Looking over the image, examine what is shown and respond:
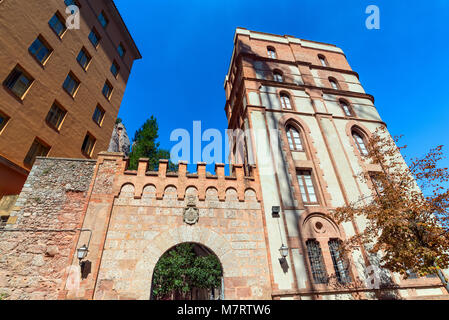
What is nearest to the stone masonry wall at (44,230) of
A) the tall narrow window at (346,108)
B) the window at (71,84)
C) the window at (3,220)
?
the window at (3,220)

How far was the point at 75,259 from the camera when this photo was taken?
7.50 meters

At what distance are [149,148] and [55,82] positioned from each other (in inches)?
466

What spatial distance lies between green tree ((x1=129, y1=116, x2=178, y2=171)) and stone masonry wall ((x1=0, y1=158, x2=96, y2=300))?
13898 mm

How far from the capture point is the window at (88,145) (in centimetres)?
1548

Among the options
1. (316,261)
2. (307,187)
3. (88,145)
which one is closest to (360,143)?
(307,187)

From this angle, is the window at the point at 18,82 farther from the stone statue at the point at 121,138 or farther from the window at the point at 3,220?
the stone statue at the point at 121,138

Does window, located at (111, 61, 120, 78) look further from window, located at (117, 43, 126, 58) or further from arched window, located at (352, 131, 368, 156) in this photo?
arched window, located at (352, 131, 368, 156)

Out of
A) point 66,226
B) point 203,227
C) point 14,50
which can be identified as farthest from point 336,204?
point 14,50

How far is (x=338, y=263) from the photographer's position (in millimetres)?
9336

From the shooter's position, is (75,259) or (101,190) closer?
(75,259)

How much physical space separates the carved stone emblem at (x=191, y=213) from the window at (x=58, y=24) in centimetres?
1548

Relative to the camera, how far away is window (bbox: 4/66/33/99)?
11.2m
